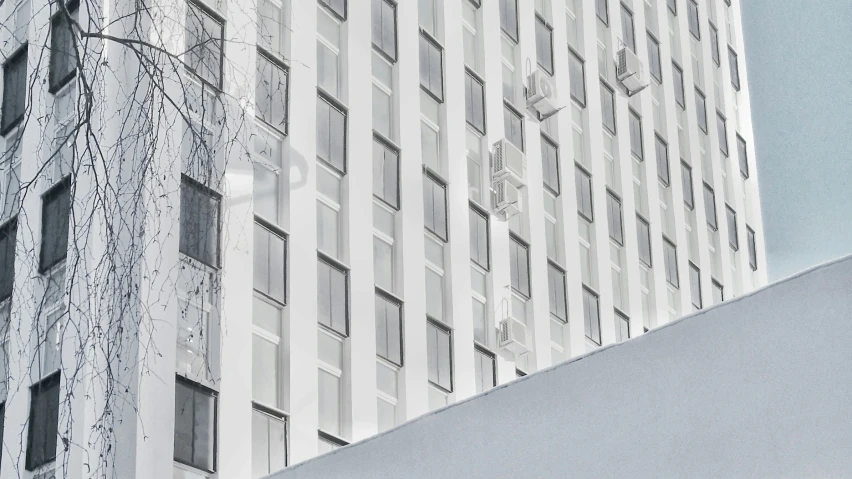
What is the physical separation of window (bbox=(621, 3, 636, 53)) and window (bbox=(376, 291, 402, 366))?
1232 cm

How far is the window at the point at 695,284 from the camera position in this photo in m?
28.1

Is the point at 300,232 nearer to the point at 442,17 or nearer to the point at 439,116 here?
the point at 439,116

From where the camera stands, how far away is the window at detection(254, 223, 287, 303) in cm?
1537

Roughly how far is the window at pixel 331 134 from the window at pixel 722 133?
15500mm

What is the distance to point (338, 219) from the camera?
1736cm

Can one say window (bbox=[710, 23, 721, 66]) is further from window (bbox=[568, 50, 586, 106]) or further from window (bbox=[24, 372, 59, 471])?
window (bbox=[24, 372, 59, 471])

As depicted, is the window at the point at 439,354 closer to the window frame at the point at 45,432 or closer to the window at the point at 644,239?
the window frame at the point at 45,432

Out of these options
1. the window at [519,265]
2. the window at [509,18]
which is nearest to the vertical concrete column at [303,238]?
the window at [519,265]

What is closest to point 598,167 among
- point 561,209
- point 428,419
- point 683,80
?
point 561,209

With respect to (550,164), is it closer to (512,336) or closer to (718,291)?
(512,336)

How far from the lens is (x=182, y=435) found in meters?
13.5

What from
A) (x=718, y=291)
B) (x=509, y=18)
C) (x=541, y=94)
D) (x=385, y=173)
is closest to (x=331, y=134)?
(x=385, y=173)

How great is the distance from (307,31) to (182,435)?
20.4 feet

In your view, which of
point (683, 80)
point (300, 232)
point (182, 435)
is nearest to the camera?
point (182, 435)
